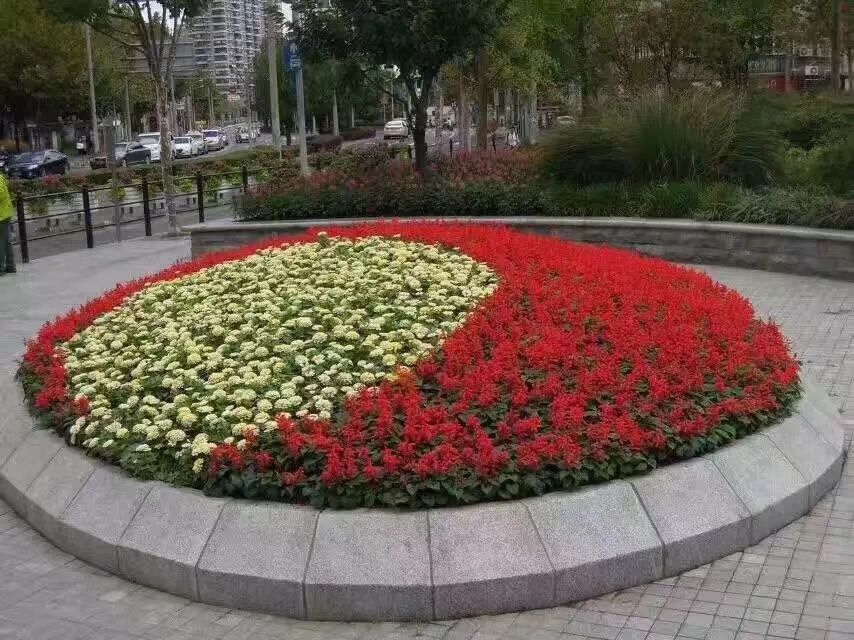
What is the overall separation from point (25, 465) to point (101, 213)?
20.8 meters

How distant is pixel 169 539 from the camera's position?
5391 mm

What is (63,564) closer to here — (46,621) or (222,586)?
(46,621)

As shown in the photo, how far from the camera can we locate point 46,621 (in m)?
5.08

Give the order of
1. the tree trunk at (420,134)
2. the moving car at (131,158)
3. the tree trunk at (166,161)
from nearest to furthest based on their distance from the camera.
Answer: the tree trunk at (420,134) < the tree trunk at (166,161) < the moving car at (131,158)

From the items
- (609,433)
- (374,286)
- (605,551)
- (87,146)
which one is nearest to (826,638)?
(605,551)

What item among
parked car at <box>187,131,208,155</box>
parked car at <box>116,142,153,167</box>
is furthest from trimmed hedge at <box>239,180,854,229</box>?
parked car at <box>187,131,208,155</box>

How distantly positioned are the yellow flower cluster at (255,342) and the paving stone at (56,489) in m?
0.15

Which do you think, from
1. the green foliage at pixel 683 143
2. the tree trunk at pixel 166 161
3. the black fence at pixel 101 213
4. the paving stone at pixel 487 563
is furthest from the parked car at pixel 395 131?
the paving stone at pixel 487 563

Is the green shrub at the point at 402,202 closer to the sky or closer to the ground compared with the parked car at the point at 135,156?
closer to the ground

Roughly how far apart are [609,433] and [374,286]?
123 inches

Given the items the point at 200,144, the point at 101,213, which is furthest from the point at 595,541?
the point at 200,144

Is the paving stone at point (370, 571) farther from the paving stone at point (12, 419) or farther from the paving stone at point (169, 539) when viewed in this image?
the paving stone at point (12, 419)

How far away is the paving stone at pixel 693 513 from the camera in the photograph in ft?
17.6

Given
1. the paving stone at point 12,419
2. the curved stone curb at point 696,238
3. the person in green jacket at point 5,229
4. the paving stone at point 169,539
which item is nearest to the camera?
the paving stone at point 169,539
